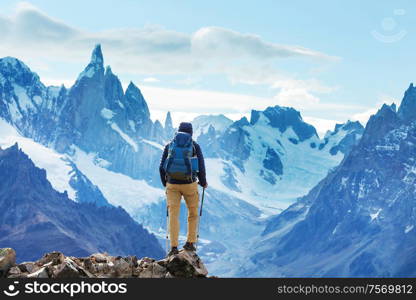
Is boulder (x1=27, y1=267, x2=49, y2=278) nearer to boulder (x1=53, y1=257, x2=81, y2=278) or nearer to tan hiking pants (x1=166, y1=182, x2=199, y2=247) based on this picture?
boulder (x1=53, y1=257, x2=81, y2=278)

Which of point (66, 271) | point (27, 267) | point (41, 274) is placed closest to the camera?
point (41, 274)

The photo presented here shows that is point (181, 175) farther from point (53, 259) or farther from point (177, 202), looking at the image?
point (53, 259)

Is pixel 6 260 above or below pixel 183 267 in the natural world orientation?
above

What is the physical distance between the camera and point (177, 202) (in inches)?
1268

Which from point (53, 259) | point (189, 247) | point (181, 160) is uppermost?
point (181, 160)

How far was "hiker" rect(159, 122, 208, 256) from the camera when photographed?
3164cm

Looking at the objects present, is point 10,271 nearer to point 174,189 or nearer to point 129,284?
point 129,284

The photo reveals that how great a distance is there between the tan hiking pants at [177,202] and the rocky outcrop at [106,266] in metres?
1.51

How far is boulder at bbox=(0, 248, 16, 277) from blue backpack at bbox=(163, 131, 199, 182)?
665cm

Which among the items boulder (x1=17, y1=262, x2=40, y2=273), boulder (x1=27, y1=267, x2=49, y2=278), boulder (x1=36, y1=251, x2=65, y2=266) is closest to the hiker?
boulder (x1=36, y1=251, x2=65, y2=266)

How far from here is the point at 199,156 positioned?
3231 cm

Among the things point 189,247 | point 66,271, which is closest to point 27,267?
point 66,271

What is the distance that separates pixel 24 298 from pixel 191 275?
6.87 metres

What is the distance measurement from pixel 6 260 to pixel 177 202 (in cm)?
704
